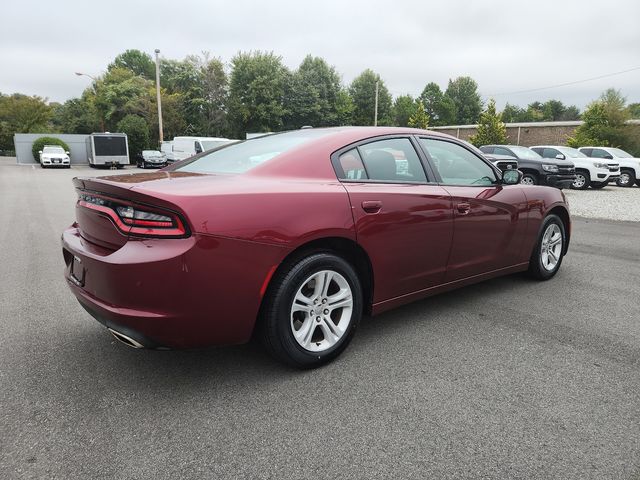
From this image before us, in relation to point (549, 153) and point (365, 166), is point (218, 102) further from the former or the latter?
point (365, 166)

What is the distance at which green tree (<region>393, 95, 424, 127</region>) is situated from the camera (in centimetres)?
7288

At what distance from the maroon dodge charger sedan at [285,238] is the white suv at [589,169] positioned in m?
14.7

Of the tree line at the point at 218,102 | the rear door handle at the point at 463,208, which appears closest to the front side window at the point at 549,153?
the rear door handle at the point at 463,208

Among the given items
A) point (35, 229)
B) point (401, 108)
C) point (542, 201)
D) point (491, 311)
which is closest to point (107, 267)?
point (491, 311)

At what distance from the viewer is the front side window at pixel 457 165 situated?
3.51m

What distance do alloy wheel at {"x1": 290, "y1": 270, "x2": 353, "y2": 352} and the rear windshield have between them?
821mm

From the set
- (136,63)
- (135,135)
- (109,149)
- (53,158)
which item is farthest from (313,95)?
(136,63)

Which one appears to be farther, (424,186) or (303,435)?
(424,186)

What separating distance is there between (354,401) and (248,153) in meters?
1.78

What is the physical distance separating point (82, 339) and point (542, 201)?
13.6 ft

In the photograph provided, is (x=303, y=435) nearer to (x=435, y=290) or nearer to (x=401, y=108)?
(x=435, y=290)

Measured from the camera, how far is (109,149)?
93.1 feet

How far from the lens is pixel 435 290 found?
3.43 metres

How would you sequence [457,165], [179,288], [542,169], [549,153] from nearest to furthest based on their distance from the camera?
1. [179,288]
2. [457,165]
3. [542,169]
4. [549,153]
